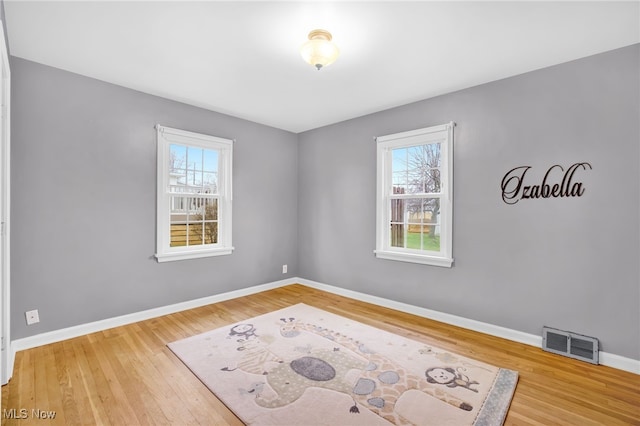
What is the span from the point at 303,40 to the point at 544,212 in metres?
2.73

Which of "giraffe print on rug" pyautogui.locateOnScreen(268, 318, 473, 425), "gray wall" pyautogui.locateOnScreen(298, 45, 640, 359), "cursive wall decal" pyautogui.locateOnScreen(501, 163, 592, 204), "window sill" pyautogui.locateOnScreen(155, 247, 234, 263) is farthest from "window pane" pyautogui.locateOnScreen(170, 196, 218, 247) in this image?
"cursive wall decal" pyautogui.locateOnScreen(501, 163, 592, 204)

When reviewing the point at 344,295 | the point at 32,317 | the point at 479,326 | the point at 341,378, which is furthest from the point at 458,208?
the point at 32,317

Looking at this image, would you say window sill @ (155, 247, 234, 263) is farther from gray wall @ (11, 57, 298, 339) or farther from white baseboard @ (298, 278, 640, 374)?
white baseboard @ (298, 278, 640, 374)

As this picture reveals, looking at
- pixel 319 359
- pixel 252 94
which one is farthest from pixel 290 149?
pixel 319 359

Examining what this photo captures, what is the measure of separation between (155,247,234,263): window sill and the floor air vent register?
3817 mm

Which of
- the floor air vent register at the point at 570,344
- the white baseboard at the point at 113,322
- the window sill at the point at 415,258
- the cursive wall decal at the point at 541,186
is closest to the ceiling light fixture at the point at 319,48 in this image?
the cursive wall decal at the point at 541,186

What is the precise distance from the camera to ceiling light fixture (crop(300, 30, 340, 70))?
2311mm

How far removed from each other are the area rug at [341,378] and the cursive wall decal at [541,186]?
1.65m

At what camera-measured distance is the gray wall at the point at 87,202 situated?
2799mm

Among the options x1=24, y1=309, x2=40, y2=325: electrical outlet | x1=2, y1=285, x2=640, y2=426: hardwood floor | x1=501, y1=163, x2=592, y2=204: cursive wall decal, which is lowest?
x1=2, y1=285, x2=640, y2=426: hardwood floor

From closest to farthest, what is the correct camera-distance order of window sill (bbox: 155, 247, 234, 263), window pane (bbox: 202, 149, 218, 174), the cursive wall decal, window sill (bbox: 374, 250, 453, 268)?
the cursive wall decal < window sill (bbox: 374, 250, 453, 268) < window sill (bbox: 155, 247, 234, 263) < window pane (bbox: 202, 149, 218, 174)

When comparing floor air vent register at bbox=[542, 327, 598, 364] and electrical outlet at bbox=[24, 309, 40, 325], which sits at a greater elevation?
electrical outlet at bbox=[24, 309, 40, 325]

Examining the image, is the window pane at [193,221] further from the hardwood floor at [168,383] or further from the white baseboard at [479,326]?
the white baseboard at [479,326]

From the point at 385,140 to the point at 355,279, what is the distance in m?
2.05
